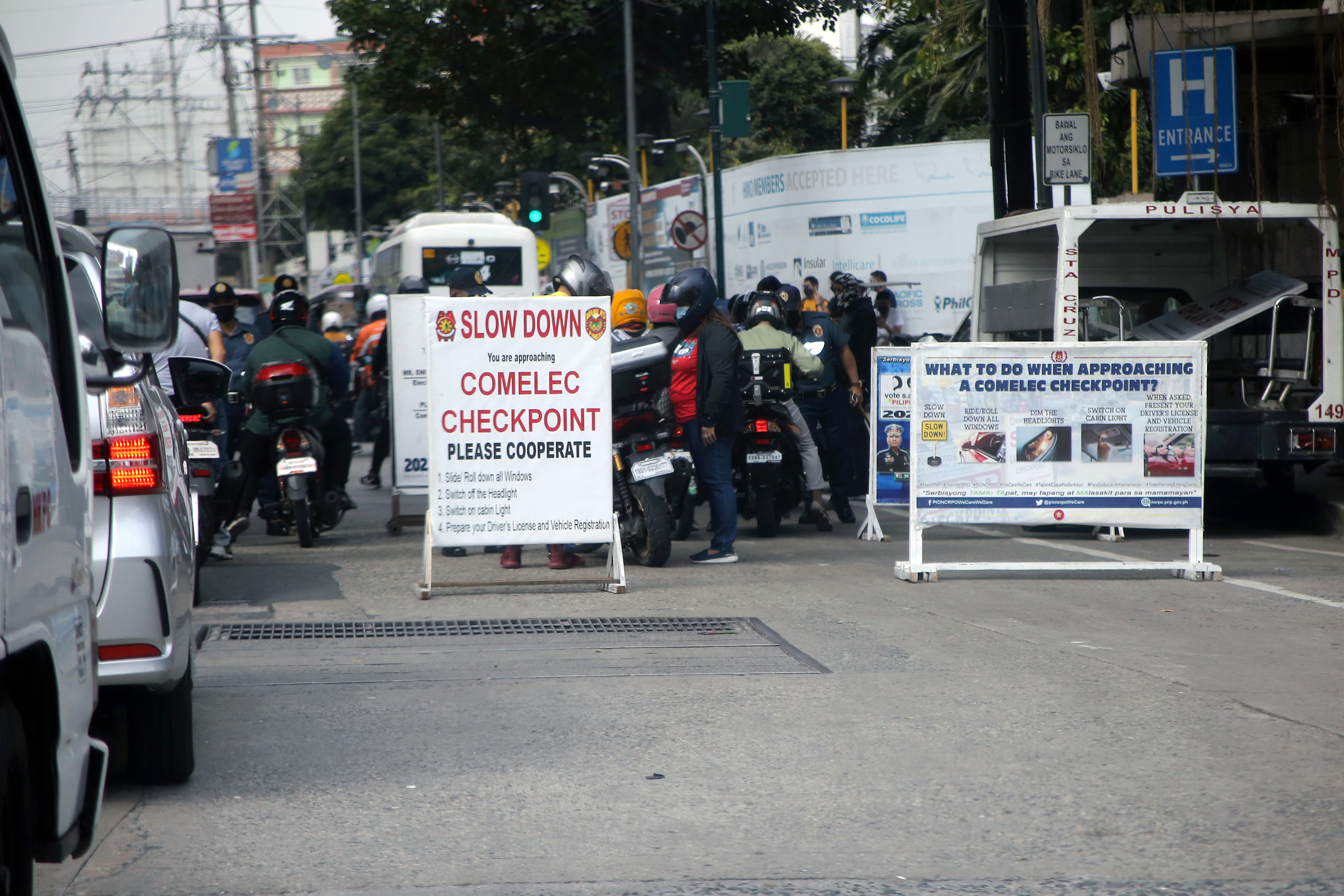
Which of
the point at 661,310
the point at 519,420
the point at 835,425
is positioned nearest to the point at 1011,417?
the point at 661,310

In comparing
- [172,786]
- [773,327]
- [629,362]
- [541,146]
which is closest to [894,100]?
[541,146]

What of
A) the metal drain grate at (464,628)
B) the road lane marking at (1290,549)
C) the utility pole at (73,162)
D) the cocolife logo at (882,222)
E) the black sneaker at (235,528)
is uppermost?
the utility pole at (73,162)

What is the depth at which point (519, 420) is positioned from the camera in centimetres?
880

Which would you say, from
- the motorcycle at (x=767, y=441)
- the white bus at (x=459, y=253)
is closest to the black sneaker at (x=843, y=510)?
the motorcycle at (x=767, y=441)

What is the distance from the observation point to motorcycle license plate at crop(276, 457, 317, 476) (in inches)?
425

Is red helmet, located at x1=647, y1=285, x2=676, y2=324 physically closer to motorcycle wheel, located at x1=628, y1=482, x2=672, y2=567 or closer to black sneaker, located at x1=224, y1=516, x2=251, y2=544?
motorcycle wheel, located at x1=628, y1=482, x2=672, y2=567

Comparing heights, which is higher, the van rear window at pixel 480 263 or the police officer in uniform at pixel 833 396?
the van rear window at pixel 480 263

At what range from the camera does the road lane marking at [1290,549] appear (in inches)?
424

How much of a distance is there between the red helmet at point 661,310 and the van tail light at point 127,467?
5.83m

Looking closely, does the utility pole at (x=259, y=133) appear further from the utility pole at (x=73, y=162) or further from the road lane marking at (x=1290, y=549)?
the road lane marking at (x=1290, y=549)

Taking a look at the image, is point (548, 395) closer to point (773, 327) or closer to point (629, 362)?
point (629, 362)

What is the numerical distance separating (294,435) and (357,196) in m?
61.1

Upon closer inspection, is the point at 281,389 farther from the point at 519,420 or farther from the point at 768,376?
the point at 768,376

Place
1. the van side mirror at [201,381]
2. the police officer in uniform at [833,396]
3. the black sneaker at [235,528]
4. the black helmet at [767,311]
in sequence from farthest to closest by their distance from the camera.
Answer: the police officer in uniform at [833,396], the black helmet at [767,311], the black sneaker at [235,528], the van side mirror at [201,381]
